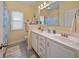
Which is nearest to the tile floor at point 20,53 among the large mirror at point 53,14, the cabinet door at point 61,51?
the large mirror at point 53,14

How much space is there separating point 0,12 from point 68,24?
8.38 feet

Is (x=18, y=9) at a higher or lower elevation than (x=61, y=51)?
higher

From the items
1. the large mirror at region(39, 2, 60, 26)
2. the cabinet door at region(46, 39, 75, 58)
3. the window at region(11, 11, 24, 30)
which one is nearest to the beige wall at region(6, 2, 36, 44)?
the window at region(11, 11, 24, 30)

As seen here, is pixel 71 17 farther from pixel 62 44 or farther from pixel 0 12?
pixel 0 12

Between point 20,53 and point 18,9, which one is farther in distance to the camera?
point 18,9

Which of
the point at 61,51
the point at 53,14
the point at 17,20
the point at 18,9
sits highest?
the point at 18,9

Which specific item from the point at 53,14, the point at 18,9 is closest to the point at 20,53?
the point at 53,14

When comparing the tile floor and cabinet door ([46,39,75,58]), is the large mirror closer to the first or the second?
the tile floor

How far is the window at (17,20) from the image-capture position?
574 cm

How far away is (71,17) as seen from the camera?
2510 millimetres

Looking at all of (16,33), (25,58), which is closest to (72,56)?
(25,58)

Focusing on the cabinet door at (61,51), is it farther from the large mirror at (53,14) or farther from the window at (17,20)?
the window at (17,20)

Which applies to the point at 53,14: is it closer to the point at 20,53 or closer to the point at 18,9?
the point at 20,53

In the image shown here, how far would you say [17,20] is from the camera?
605cm
